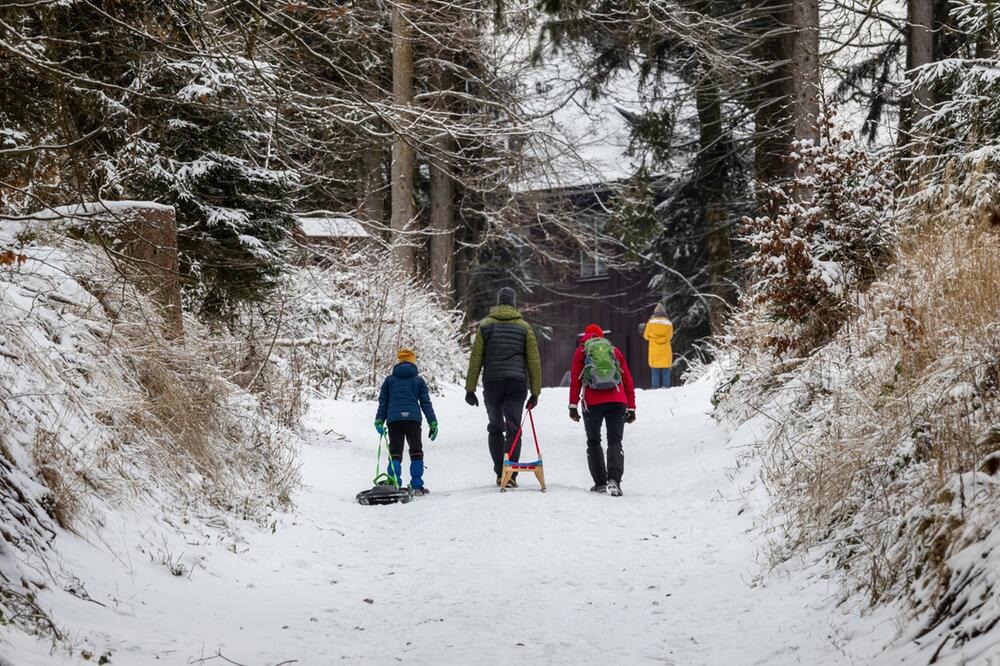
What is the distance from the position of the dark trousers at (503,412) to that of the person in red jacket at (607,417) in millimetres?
657

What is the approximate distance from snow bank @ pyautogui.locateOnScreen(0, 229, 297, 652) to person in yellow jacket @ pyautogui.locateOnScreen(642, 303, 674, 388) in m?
13.9

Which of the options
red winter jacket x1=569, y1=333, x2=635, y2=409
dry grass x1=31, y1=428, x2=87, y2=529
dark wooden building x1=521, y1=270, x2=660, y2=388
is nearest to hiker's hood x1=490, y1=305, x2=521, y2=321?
red winter jacket x1=569, y1=333, x2=635, y2=409

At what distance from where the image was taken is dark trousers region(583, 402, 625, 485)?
10.9 m

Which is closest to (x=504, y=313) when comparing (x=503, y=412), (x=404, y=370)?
(x=503, y=412)

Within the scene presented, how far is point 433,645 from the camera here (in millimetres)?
5586

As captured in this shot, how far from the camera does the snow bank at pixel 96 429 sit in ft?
18.9

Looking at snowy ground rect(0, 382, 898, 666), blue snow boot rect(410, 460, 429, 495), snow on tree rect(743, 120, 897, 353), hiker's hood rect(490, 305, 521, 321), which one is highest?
snow on tree rect(743, 120, 897, 353)

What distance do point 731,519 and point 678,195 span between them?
18.5 meters

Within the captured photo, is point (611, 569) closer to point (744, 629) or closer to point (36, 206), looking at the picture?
point (744, 629)

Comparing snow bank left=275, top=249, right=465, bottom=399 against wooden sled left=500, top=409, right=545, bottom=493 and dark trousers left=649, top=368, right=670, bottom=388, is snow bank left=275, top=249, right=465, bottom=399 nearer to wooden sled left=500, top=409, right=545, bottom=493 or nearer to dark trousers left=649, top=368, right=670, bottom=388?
dark trousers left=649, top=368, right=670, bottom=388

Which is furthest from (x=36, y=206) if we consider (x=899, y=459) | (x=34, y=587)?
(x=899, y=459)

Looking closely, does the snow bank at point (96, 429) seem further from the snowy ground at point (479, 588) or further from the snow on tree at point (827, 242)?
the snow on tree at point (827, 242)

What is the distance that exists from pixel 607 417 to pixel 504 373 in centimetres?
123

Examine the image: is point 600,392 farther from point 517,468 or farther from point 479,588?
point 479,588
